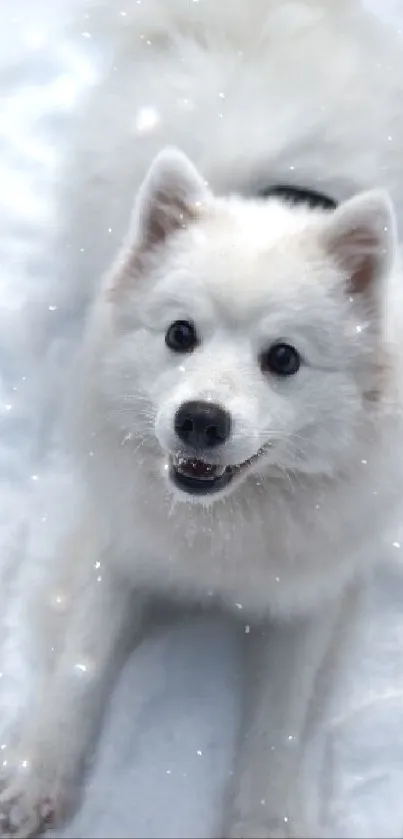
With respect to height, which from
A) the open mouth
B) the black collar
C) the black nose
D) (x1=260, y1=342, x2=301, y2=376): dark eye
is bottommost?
the open mouth

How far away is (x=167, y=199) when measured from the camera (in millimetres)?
2285

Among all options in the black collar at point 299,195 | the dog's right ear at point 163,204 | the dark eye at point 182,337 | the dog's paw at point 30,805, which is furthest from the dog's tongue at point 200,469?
the black collar at point 299,195

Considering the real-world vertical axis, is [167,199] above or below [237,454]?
above

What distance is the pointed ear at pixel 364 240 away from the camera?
2.09 m

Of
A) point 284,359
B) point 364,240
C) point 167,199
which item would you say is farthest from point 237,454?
point 167,199

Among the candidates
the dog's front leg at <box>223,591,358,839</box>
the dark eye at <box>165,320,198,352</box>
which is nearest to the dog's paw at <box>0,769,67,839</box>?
the dog's front leg at <box>223,591,358,839</box>

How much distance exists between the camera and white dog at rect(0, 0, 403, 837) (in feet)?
6.93

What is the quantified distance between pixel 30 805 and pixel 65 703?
0.78 ft

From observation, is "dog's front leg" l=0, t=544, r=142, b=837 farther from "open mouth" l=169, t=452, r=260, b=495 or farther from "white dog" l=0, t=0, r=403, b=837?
"open mouth" l=169, t=452, r=260, b=495

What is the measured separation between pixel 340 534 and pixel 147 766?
28.9 inches

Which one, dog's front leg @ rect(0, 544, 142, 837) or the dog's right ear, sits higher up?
the dog's right ear

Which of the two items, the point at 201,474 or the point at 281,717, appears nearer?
the point at 201,474

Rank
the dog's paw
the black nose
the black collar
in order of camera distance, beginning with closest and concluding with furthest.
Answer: the black nose, the dog's paw, the black collar

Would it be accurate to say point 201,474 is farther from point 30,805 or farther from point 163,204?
point 30,805
